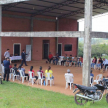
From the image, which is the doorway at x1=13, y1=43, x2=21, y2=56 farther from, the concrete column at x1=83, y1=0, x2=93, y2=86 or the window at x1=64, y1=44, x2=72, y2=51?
the concrete column at x1=83, y1=0, x2=93, y2=86

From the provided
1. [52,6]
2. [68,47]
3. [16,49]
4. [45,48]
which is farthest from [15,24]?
[68,47]

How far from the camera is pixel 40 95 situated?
834 centimetres

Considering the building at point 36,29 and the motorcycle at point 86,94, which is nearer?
the motorcycle at point 86,94

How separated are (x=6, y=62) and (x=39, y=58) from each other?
1229cm

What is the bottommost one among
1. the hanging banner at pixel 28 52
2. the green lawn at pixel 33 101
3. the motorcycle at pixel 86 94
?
the green lawn at pixel 33 101

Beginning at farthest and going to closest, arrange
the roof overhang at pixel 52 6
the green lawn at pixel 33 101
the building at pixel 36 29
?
the building at pixel 36 29 → the roof overhang at pixel 52 6 → the green lawn at pixel 33 101

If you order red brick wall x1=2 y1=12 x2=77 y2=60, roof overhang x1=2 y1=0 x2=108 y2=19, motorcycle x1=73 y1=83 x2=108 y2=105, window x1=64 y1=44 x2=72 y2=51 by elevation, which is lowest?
motorcycle x1=73 y1=83 x2=108 y2=105

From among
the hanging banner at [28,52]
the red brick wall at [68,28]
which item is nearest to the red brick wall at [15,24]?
the hanging banner at [28,52]

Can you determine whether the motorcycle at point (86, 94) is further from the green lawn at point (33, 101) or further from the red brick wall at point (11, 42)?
the red brick wall at point (11, 42)

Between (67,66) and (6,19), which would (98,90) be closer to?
(67,66)

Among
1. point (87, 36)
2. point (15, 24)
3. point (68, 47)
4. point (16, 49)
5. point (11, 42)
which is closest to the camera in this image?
point (87, 36)

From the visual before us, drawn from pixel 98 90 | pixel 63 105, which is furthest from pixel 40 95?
pixel 98 90

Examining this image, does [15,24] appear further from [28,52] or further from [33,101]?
[33,101]

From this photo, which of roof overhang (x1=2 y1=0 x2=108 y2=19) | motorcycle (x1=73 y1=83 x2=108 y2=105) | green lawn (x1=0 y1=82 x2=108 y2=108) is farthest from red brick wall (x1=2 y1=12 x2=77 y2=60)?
motorcycle (x1=73 y1=83 x2=108 y2=105)
